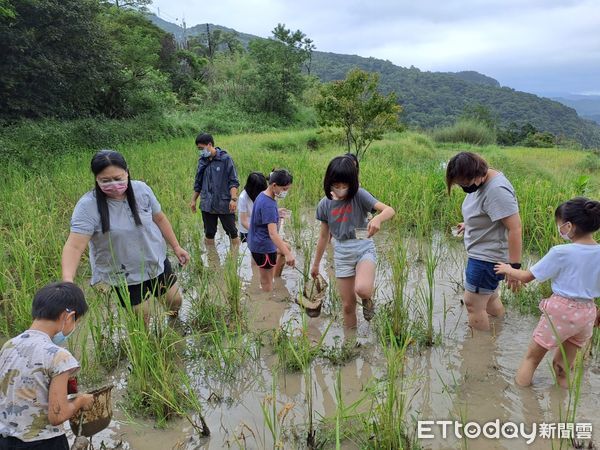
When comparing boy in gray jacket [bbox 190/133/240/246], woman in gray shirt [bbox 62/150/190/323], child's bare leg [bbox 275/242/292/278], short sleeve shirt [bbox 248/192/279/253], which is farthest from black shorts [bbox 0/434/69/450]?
boy in gray jacket [bbox 190/133/240/246]

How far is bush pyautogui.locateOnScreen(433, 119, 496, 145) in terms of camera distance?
27.4 metres

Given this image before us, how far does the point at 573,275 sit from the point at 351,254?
135cm

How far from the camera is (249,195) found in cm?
429

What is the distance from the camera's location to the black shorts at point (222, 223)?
5.09 m

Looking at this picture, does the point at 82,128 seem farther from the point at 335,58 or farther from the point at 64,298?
the point at 335,58

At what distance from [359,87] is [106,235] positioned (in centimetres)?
1034

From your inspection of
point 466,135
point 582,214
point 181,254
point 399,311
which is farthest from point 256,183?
point 466,135

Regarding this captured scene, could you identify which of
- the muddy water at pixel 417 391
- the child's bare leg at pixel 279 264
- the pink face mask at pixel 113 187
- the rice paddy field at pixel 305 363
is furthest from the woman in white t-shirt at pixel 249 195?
the pink face mask at pixel 113 187

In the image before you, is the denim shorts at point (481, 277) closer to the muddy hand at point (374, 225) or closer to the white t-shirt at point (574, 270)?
the white t-shirt at point (574, 270)

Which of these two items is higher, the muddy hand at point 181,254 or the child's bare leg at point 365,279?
the muddy hand at point 181,254

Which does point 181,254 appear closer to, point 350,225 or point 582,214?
point 350,225

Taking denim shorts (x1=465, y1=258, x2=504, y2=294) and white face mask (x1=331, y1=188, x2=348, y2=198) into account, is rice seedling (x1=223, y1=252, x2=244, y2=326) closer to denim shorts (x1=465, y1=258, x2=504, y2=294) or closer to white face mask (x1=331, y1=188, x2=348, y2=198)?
white face mask (x1=331, y1=188, x2=348, y2=198)

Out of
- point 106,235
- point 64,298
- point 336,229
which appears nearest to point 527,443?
point 336,229

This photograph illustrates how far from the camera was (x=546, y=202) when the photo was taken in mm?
5121
